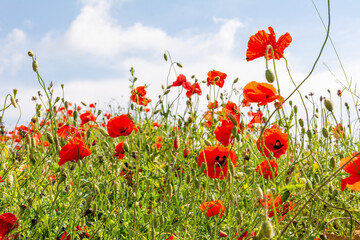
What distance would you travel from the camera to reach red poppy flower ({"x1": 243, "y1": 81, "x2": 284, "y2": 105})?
1576 millimetres

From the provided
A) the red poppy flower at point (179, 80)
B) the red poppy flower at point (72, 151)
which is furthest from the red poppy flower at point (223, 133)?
the red poppy flower at point (179, 80)

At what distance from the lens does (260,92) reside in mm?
1594

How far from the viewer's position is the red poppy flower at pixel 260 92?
5.17ft

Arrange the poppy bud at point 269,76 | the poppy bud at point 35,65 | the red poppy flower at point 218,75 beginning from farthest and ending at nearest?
1. the red poppy flower at point 218,75
2. the poppy bud at point 35,65
3. the poppy bud at point 269,76

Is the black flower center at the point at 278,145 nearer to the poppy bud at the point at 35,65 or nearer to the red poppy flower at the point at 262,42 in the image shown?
the red poppy flower at the point at 262,42

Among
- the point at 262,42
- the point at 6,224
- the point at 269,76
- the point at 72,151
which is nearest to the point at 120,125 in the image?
the point at 72,151

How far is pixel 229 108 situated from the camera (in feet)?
6.97

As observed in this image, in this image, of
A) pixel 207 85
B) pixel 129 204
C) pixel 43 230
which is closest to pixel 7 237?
pixel 43 230

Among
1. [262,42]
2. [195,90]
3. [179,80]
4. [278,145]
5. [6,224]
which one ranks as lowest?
[6,224]

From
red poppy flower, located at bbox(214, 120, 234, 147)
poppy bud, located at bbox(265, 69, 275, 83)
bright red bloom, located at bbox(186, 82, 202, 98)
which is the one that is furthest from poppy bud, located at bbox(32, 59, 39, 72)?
bright red bloom, located at bbox(186, 82, 202, 98)

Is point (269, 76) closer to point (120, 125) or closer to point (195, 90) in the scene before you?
point (120, 125)

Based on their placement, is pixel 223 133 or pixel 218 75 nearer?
pixel 223 133

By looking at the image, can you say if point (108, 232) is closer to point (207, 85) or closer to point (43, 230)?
point (43, 230)

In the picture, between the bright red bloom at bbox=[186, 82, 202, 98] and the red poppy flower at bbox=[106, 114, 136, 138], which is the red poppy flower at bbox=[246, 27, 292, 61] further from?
the bright red bloom at bbox=[186, 82, 202, 98]
